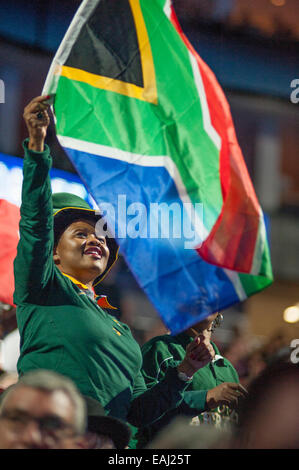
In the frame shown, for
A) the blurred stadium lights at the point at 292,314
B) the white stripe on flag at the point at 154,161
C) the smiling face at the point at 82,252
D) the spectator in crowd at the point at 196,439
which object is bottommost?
the blurred stadium lights at the point at 292,314

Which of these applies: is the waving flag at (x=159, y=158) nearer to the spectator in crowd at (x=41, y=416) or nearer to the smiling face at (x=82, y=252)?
the smiling face at (x=82, y=252)

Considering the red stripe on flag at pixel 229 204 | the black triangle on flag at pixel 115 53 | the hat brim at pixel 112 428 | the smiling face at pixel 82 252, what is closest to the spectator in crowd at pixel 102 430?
the hat brim at pixel 112 428

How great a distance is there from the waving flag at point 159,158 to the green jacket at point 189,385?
370mm

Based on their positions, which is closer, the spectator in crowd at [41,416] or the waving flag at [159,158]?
the spectator in crowd at [41,416]

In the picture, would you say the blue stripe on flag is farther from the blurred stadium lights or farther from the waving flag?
the blurred stadium lights

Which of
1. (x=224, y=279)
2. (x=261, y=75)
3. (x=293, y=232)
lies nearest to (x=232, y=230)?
(x=224, y=279)

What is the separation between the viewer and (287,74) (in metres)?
3.52

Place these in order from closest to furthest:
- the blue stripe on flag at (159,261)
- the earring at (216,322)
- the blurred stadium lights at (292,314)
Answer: the blue stripe on flag at (159,261) → the earring at (216,322) → the blurred stadium lights at (292,314)

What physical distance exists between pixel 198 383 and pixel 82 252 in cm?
78

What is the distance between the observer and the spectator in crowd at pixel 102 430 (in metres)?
2.18

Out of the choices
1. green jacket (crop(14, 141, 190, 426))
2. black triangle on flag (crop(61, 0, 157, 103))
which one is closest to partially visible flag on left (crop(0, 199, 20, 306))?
green jacket (crop(14, 141, 190, 426))

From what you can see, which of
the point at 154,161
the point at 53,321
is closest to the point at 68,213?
the point at 154,161

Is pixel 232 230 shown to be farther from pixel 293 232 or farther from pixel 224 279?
pixel 293 232

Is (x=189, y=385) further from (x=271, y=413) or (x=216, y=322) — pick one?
(x=271, y=413)
